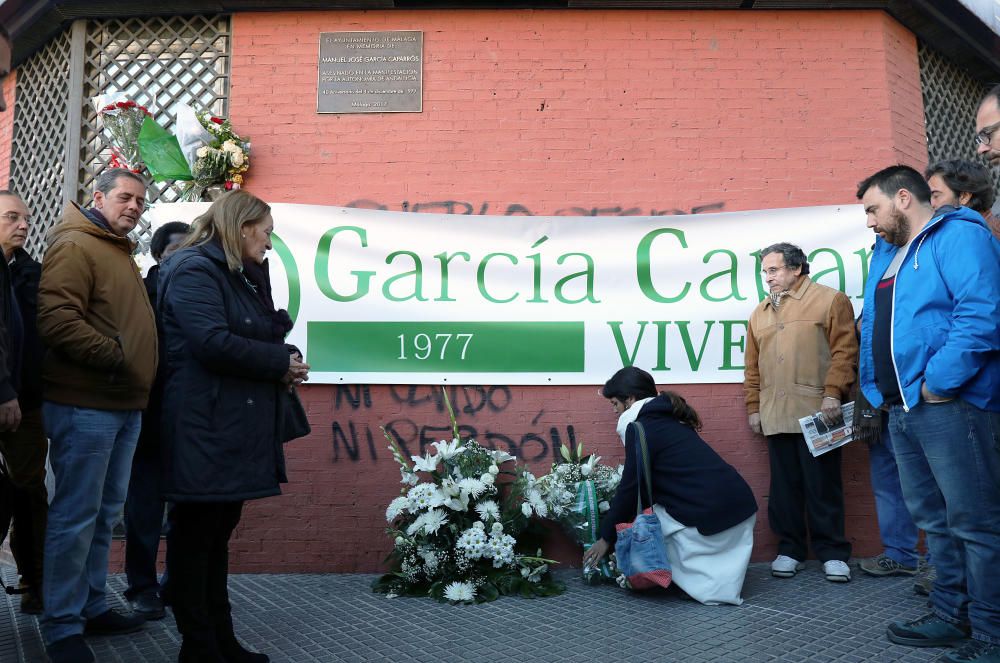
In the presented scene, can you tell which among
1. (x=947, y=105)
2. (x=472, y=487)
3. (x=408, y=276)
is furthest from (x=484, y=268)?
(x=947, y=105)

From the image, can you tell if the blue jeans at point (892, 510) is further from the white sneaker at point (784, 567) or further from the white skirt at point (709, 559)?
the white skirt at point (709, 559)

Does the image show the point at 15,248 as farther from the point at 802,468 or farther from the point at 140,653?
the point at 802,468

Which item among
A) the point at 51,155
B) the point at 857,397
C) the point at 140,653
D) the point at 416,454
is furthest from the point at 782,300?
the point at 51,155

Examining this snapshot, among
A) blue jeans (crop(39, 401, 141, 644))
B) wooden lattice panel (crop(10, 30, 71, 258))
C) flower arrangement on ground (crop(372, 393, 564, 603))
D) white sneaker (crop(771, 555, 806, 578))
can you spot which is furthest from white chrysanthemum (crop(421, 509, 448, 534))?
wooden lattice panel (crop(10, 30, 71, 258))

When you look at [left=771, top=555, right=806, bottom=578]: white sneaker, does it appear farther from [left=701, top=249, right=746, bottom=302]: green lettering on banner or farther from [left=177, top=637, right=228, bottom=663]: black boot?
[left=177, top=637, right=228, bottom=663]: black boot

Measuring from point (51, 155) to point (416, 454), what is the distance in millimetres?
3419

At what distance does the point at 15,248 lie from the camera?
3.49 metres

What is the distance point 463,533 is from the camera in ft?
13.5

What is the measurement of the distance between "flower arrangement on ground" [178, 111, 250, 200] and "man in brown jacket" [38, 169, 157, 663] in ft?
5.18

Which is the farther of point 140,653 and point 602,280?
point 602,280

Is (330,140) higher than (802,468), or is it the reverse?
(330,140)

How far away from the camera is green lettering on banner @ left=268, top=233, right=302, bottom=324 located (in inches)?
189

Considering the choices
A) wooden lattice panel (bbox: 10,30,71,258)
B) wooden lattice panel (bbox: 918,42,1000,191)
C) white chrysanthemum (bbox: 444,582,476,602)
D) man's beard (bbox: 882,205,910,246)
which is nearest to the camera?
man's beard (bbox: 882,205,910,246)

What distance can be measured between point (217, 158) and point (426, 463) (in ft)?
7.62
